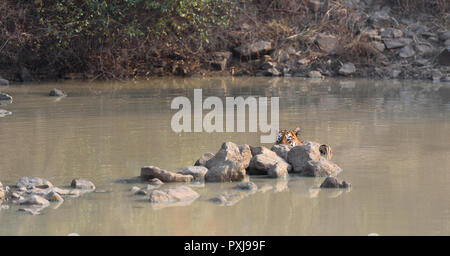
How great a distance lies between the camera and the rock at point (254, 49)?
1526 centimetres

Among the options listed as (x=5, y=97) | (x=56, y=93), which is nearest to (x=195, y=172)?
(x=5, y=97)

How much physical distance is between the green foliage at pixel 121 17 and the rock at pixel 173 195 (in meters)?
7.99

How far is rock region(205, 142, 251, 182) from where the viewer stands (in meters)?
5.46

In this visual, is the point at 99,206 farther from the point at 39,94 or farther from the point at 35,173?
the point at 39,94

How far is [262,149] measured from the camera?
5.91 metres

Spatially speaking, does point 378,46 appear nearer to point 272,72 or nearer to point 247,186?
point 272,72

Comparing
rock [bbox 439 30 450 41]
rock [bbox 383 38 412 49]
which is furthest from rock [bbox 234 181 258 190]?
rock [bbox 439 30 450 41]

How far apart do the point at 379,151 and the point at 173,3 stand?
6.92 meters

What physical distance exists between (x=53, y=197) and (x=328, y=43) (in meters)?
11.2

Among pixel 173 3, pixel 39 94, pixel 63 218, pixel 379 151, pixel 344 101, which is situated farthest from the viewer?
pixel 173 3

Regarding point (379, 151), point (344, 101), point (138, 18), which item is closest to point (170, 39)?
point (138, 18)

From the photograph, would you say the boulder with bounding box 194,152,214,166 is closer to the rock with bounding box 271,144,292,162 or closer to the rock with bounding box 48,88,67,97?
the rock with bounding box 271,144,292,162

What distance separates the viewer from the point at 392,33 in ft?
50.9

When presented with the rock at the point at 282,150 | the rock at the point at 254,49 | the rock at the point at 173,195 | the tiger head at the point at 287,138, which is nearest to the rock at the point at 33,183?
the rock at the point at 173,195
